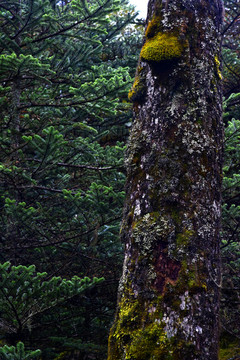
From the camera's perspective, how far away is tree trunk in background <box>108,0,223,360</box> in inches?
93.5

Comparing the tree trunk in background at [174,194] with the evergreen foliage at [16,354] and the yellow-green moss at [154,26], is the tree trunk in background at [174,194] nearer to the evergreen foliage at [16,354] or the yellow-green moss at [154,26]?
the yellow-green moss at [154,26]

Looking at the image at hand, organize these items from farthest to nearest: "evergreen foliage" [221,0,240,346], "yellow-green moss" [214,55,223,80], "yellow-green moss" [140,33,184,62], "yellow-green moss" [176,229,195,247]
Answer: "evergreen foliage" [221,0,240,346], "yellow-green moss" [214,55,223,80], "yellow-green moss" [140,33,184,62], "yellow-green moss" [176,229,195,247]

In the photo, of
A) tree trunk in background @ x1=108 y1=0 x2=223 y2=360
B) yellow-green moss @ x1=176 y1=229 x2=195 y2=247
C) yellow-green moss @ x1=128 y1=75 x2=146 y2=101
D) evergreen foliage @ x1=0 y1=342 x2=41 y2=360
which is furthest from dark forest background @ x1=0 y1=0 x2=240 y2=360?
yellow-green moss @ x1=176 y1=229 x2=195 y2=247

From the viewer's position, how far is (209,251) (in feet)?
8.52

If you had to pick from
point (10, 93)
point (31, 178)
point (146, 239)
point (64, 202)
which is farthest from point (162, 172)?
point (10, 93)

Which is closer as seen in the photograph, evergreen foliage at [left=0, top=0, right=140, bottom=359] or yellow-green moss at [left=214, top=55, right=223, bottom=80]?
yellow-green moss at [left=214, top=55, right=223, bottom=80]

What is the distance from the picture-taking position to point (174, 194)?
267 centimetres

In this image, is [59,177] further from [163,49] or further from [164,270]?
[164,270]

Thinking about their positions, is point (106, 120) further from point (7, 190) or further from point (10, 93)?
point (7, 190)

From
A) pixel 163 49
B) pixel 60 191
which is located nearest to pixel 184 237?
pixel 163 49

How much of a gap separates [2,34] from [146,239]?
449 centimetres

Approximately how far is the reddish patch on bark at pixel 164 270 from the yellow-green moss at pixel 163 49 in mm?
1696

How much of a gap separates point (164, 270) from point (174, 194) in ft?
1.93

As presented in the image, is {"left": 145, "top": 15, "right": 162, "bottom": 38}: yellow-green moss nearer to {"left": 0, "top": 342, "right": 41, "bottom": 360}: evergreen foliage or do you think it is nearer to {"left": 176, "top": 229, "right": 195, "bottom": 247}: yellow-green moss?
{"left": 176, "top": 229, "right": 195, "bottom": 247}: yellow-green moss
